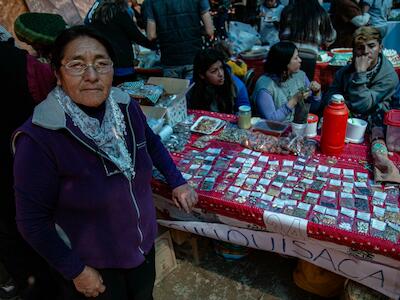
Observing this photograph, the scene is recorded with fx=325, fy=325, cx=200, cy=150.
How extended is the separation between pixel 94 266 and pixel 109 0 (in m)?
2.97

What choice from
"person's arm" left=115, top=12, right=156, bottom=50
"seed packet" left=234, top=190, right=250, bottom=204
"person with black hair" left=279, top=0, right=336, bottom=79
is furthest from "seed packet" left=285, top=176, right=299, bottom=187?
"person's arm" left=115, top=12, right=156, bottom=50

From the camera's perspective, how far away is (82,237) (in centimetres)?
135

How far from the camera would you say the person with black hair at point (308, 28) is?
3.53 meters

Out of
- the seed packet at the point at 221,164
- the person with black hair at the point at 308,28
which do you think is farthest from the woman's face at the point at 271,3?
the seed packet at the point at 221,164

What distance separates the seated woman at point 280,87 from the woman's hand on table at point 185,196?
1166 millimetres

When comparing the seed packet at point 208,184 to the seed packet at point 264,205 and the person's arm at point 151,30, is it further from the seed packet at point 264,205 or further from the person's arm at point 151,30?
the person's arm at point 151,30

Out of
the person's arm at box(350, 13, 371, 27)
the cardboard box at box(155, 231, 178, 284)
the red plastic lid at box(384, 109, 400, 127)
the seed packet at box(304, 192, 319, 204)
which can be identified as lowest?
the cardboard box at box(155, 231, 178, 284)

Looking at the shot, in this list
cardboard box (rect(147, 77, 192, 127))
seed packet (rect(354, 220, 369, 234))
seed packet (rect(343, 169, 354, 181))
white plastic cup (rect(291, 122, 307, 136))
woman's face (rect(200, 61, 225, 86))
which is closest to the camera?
seed packet (rect(354, 220, 369, 234))

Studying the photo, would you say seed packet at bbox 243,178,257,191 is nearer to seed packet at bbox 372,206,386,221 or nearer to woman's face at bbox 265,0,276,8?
seed packet at bbox 372,206,386,221

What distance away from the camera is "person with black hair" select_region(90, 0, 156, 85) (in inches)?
138

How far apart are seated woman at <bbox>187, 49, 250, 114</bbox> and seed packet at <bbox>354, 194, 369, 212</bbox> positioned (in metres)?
1.55

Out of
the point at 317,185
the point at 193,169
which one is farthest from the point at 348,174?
the point at 193,169

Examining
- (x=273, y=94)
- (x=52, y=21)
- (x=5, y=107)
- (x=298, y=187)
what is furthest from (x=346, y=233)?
(x=52, y=21)

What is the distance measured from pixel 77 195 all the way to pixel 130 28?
9.53 feet
